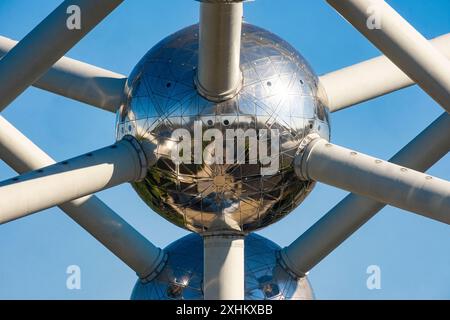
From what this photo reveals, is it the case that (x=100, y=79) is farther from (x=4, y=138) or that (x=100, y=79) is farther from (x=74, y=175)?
(x=74, y=175)

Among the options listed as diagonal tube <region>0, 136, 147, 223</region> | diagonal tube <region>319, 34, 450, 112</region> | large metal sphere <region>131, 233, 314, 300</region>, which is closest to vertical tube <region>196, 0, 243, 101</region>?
diagonal tube <region>0, 136, 147, 223</region>

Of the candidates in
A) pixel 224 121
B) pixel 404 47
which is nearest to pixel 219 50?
pixel 224 121

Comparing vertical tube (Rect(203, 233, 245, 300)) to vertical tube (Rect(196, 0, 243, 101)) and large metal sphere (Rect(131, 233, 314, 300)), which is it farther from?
vertical tube (Rect(196, 0, 243, 101))

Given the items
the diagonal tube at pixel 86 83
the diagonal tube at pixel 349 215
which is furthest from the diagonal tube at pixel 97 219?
the diagonal tube at pixel 349 215

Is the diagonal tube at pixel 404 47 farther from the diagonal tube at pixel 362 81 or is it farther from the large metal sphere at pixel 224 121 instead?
the diagonal tube at pixel 362 81

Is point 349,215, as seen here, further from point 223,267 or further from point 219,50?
point 219,50
